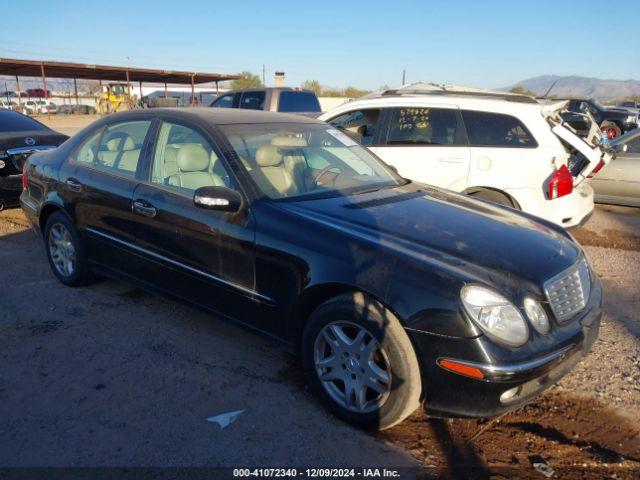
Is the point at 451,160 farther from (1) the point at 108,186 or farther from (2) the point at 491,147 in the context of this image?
(1) the point at 108,186

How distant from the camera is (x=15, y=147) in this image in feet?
23.1

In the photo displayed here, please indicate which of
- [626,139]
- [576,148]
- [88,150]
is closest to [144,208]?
[88,150]

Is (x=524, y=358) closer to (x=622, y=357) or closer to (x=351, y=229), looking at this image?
(x=351, y=229)

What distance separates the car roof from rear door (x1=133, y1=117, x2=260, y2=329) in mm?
106

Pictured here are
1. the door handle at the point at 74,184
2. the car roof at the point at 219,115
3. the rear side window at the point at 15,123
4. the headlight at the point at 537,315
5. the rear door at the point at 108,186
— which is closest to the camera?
the headlight at the point at 537,315

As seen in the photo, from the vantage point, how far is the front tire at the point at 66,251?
446 centimetres

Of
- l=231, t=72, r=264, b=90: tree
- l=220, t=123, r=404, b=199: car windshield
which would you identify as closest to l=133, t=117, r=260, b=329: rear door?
l=220, t=123, r=404, b=199: car windshield

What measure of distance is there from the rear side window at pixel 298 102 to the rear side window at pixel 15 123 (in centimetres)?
504

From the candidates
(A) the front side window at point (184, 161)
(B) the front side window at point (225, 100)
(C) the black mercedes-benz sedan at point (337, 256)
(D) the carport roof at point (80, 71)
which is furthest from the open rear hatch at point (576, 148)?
(D) the carport roof at point (80, 71)

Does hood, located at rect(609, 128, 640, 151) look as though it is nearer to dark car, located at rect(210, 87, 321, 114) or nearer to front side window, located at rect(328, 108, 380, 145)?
front side window, located at rect(328, 108, 380, 145)

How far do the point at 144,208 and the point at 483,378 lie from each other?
8.26ft

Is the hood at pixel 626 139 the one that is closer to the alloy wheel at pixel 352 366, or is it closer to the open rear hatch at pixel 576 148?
the open rear hatch at pixel 576 148

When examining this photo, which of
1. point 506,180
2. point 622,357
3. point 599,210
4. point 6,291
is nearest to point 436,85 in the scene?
point 506,180

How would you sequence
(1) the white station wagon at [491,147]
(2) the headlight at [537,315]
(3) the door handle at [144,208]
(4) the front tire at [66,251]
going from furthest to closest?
(1) the white station wagon at [491,147]
(4) the front tire at [66,251]
(3) the door handle at [144,208]
(2) the headlight at [537,315]
